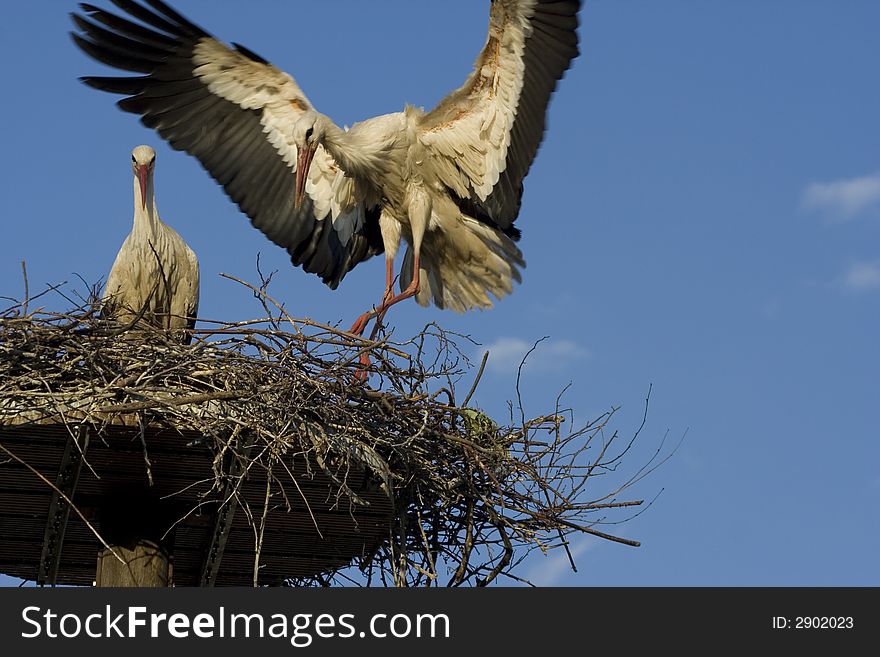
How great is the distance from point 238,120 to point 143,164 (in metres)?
0.81

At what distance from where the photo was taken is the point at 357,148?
766 centimetres

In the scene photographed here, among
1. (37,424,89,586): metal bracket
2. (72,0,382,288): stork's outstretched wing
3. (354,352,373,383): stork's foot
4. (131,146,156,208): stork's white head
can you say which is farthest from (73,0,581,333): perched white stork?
(37,424,89,586): metal bracket

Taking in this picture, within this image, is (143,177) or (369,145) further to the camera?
(369,145)

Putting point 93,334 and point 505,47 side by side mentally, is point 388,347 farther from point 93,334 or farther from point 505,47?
point 505,47

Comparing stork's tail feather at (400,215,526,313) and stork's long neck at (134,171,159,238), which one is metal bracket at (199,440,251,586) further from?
stork's tail feather at (400,215,526,313)

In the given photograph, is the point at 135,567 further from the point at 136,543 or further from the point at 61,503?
the point at 61,503

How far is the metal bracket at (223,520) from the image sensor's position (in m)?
5.41

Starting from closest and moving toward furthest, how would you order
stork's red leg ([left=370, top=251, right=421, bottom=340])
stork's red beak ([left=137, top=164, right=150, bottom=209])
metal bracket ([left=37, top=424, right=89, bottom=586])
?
metal bracket ([left=37, top=424, right=89, bottom=586]), stork's red beak ([left=137, top=164, right=150, bottom=209]), stork's red leg ([left=370, top=251, right=421, bottom=340])

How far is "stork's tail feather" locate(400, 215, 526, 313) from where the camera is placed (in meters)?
7.97

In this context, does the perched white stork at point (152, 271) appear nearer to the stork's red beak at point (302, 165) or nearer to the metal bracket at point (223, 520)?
the stork's red beak at point (302, 165)

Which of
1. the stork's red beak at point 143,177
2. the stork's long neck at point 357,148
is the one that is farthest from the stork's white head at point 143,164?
the stork's long neck at point 357,148

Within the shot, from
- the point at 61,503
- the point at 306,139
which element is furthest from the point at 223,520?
the point at 306,139

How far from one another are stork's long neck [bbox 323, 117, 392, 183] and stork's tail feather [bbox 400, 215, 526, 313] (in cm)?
53
